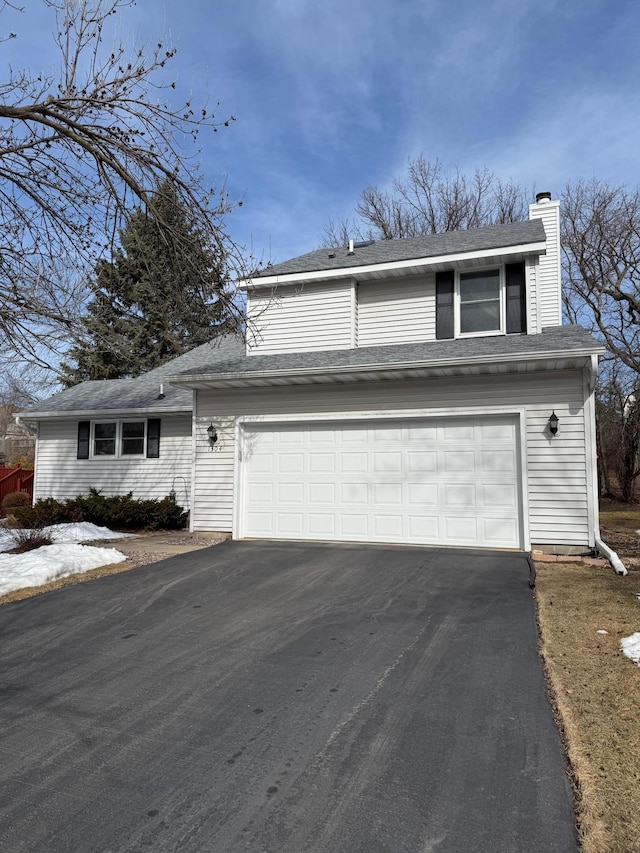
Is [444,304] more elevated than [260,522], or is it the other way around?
[444,304]

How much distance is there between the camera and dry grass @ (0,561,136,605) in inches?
256

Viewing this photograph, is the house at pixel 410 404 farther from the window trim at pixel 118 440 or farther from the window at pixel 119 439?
the window trim at pixel 118 440

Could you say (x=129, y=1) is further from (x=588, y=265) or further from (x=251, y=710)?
(x=588, y=265)

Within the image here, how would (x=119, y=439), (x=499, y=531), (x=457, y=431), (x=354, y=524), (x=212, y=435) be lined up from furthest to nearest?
(x=119, y=439), (x=212, y=435), (x=354, y=524), (x=457, y=431), (x=499, y=531)

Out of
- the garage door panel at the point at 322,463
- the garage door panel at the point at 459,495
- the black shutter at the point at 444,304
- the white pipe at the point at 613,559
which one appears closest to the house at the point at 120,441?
the garage door panel at the point at 322,463

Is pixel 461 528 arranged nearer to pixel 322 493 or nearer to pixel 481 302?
pixel 322 493

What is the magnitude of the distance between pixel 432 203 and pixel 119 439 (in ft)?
65.3

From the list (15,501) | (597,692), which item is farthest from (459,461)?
(15,501)

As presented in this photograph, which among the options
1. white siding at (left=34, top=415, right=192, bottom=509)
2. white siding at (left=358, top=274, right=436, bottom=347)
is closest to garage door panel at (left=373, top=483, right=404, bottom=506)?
white siding at (left=358, top=274, right=436, bottom=347)

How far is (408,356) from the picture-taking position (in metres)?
9.56

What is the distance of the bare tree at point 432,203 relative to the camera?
26844 mm

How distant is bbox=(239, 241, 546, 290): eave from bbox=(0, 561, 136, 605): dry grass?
16.1 feet

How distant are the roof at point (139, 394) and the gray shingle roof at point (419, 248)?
110 inches

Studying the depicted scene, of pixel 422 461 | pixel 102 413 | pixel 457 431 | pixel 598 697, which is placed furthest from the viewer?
pixel 102 413
